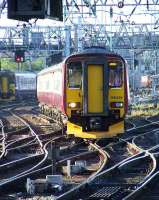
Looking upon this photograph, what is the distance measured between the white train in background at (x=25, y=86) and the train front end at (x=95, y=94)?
4216cm

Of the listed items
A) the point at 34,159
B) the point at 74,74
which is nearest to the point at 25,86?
the point at 74,74

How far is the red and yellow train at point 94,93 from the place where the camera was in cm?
1803

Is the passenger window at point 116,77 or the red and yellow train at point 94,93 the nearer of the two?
the red and yellow train at point 94,93

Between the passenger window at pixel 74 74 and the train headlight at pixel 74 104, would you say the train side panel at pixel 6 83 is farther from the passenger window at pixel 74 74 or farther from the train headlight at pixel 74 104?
the train headlight at pixel 74 104

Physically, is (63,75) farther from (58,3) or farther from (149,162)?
(58,3)

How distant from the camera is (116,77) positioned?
731 inches

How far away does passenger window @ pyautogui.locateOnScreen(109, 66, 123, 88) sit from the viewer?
1839 centimetres

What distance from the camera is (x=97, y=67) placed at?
59.2 ft

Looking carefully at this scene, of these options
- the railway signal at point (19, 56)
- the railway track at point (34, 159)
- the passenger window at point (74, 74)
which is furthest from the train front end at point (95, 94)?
the railway signal at point (19, 56)

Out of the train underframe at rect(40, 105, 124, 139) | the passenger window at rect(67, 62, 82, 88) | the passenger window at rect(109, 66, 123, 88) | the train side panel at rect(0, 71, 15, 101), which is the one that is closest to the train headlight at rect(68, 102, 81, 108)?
the train underframe at rect(40, 105, 124, 139)

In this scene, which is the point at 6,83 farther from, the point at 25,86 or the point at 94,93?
the point at 94,93

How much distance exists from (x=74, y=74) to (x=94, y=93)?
0.89 metres

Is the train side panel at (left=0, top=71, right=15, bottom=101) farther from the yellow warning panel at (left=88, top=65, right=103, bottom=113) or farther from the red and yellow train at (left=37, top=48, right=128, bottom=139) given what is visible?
the yellow warning panel at (left=88, top=65, right=103, bottom=113)

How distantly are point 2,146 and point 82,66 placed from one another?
310cm
